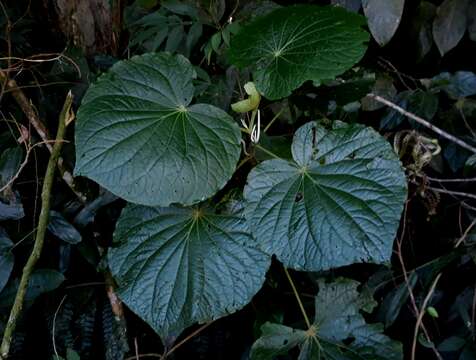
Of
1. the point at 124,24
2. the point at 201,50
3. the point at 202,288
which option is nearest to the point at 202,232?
the point at 202,288

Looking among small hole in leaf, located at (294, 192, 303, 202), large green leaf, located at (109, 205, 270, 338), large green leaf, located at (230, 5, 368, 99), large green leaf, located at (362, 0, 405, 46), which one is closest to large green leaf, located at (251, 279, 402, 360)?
large green leaf, located at (109, 205, 270, 338)

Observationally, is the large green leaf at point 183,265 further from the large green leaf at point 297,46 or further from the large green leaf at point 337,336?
the large green leaf at point 297,46

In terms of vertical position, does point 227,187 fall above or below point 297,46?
below

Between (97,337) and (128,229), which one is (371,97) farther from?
(97,337)

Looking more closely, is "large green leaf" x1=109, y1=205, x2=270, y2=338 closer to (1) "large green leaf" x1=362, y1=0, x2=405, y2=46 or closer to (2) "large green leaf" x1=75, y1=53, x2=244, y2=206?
(2) "large green leaf" x1=75, y1=53, x2=244, y2=206

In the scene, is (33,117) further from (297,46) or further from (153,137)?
(297,46)

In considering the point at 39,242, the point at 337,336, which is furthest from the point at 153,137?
the point at 337,336

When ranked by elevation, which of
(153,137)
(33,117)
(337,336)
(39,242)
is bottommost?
(337,336)

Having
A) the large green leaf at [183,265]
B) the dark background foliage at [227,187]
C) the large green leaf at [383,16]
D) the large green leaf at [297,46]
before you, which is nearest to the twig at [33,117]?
the dark background foliage at [227,187]
